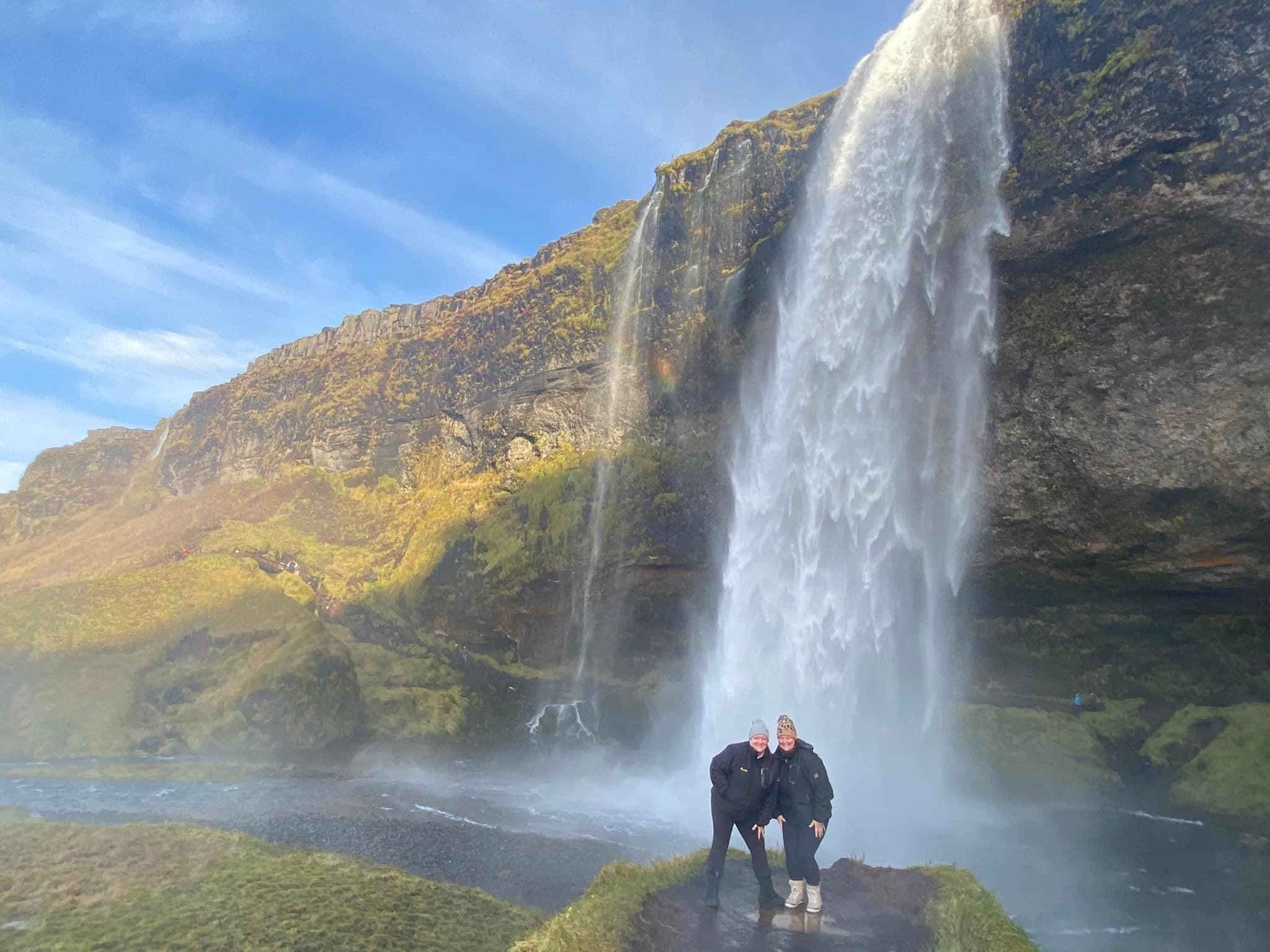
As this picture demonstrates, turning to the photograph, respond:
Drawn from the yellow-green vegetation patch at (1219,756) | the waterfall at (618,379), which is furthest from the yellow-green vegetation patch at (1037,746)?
the waterfall at (618,379)

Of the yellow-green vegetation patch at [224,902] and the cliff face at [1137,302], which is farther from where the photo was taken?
the cliff face at [1137,302]

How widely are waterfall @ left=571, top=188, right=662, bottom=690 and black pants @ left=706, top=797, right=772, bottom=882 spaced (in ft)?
97.3

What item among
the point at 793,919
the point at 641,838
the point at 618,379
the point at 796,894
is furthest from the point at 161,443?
the point at 793,919

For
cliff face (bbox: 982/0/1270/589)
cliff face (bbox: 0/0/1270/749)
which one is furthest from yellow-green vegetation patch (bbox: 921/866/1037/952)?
cliff face (bbox: 0/0/1270/749)

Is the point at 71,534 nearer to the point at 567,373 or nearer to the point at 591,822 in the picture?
the point at 567,373

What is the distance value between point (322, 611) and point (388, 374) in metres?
20.4

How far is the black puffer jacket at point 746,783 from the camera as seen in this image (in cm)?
926

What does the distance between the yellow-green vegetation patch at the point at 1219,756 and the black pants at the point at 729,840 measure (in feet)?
72.4

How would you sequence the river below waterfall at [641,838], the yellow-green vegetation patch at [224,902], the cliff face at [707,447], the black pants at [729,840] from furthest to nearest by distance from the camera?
the cliff face at [707,447]
the river below waterfall at [641,838]
the yellow-green vegetation patch at [224,902]
the black pants at [729,840]

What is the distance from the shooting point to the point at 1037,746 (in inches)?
1181

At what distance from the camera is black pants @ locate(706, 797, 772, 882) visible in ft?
30.9

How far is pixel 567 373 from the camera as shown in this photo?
4481 centimetres

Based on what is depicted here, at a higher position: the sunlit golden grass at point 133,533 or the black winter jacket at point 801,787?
the sunlit golden grass at point 133,533

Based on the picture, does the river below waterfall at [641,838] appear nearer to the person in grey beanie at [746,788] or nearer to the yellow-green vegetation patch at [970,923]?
the yellow-green vegetation patch at [970,923]
